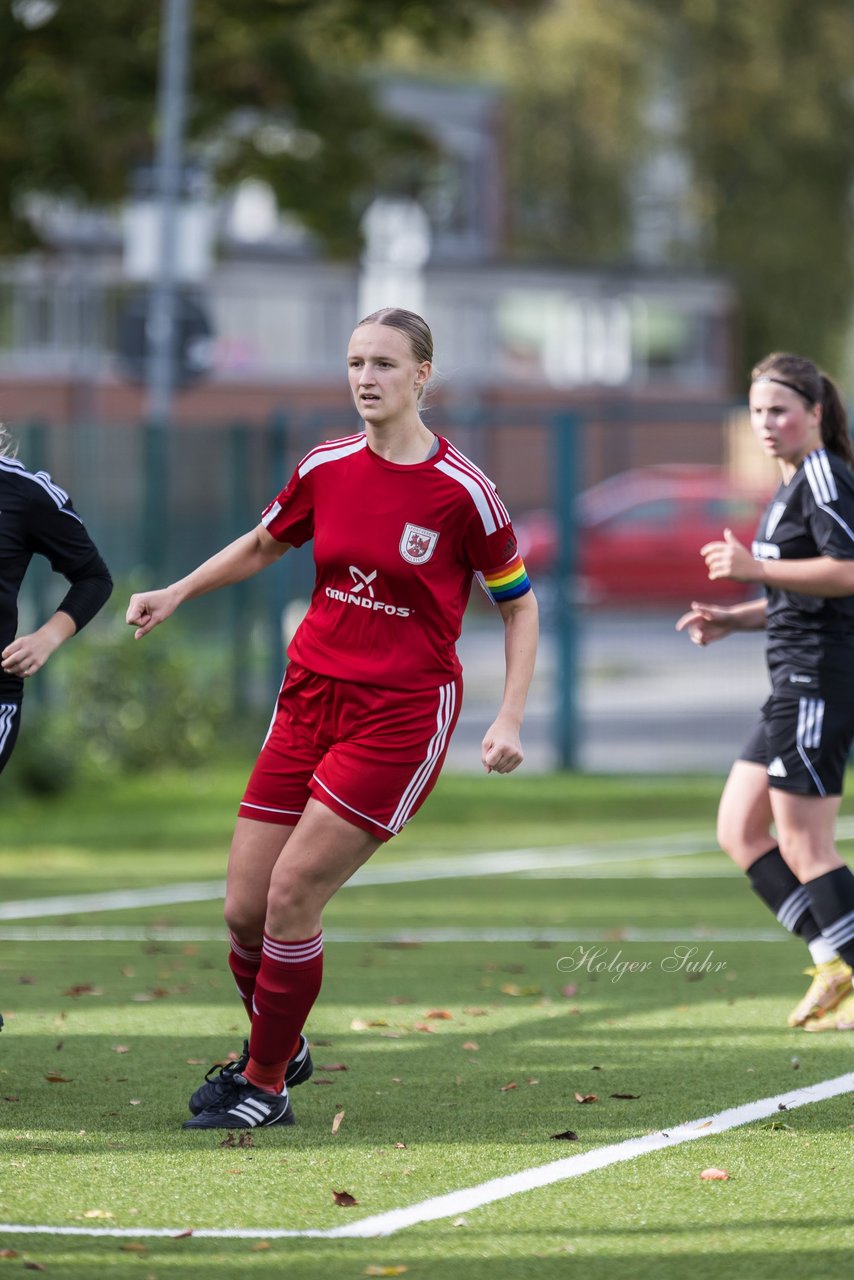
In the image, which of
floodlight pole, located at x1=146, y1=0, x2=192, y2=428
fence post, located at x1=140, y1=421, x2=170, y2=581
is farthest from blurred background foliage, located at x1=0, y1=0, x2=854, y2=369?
fence post, located at x1=140, y1=421, x2=170, y2=581

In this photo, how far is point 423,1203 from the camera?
496cm

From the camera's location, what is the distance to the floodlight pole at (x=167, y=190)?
18.2 meters

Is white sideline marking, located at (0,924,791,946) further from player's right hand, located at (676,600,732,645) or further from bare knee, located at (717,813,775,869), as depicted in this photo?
player's right hand, located at (676,600,732,645)

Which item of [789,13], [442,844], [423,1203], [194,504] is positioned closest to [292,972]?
[423,1203]

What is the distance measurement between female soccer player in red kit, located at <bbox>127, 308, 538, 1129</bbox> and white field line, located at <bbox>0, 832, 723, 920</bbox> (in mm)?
4963

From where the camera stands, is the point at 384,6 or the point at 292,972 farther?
the point at 384,6

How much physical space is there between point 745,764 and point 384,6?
1384 centimetres

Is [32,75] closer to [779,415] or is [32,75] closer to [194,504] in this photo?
[194,504]

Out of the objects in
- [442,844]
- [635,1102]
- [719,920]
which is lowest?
[442,844]

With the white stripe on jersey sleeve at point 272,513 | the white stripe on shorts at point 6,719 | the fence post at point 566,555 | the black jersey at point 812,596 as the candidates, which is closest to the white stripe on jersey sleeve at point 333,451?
the white stripe on jersey sleeve at point 272,513

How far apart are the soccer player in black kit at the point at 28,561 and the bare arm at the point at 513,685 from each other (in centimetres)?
127

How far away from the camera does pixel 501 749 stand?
5512 mm

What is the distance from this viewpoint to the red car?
52.6 ft

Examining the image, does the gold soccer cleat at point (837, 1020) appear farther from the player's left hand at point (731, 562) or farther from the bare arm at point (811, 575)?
the player's left hand at point (731, 562)
